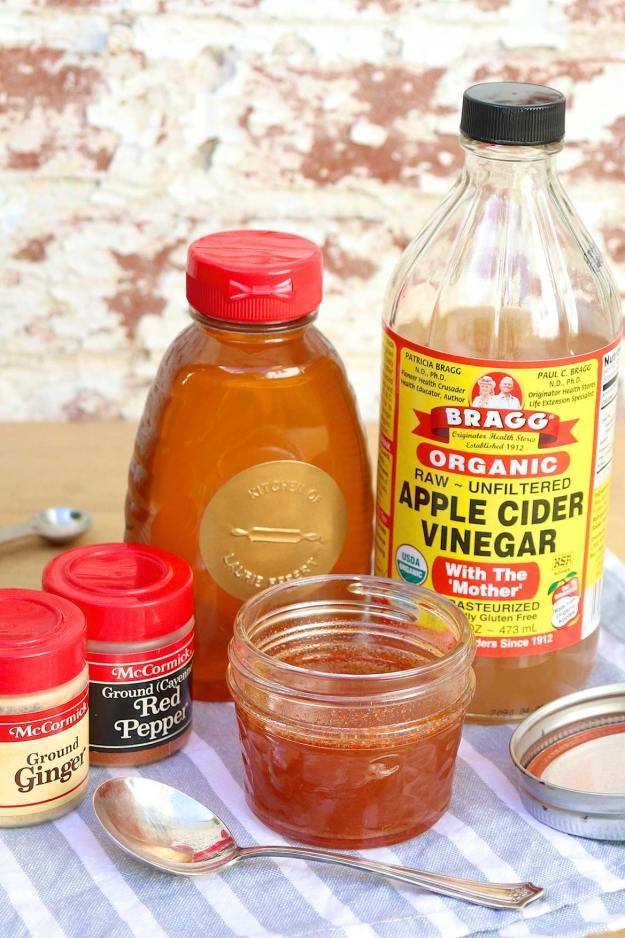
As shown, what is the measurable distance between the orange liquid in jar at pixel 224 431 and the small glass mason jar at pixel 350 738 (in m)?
0.08

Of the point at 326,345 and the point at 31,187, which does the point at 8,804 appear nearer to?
the point at 326,345

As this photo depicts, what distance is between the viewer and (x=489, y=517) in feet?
2.47

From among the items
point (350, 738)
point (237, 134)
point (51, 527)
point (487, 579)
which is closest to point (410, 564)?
point (487, 579)

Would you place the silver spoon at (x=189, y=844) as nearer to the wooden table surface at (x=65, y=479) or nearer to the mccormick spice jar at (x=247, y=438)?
the mccormick spice jar at (x=247, y=438)

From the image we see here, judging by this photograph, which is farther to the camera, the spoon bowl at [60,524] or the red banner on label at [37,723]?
the spoon bowl at [60,524]

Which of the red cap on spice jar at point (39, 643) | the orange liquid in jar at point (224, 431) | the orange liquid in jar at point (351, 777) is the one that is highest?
the orange liquid in jar at point (224, 431)

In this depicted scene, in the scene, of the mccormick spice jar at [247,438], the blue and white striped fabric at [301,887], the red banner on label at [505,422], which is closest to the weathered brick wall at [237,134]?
the mccormick spice jar at [247,438]

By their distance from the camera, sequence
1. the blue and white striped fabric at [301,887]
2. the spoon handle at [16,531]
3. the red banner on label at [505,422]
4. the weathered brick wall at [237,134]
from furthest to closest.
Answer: the weathered brick wall at [237,134], the spoon handle at [16,531], the red banner on label at [505,422], the blue and white striped fabric at [301,887]

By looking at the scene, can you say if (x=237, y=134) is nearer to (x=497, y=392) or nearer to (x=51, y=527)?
(x=51, y=527)

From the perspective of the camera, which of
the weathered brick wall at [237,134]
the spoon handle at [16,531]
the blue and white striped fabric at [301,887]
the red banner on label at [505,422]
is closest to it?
the blue and white striped fabric at [301,887]

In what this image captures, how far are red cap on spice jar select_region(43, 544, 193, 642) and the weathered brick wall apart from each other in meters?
0.50

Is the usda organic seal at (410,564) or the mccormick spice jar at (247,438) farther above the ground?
the mccormick spice jar at (247,438)

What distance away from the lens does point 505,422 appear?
0.73m

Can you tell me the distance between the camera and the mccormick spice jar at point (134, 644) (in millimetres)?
718
